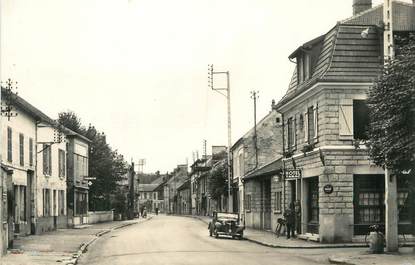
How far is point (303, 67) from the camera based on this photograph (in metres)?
31.1

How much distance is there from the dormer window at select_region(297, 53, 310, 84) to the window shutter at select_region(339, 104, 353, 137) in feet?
12.0

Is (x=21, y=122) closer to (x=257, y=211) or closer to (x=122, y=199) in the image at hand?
(x=257, y=211)

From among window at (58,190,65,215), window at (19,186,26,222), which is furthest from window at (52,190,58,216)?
window at (19,186,26,222)

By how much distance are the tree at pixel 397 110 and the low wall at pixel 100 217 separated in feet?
126

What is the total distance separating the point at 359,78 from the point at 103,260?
12.3 meters

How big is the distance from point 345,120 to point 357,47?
301 centimetres

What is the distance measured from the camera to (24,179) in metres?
33.2

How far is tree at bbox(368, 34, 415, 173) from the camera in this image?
57.8 feet

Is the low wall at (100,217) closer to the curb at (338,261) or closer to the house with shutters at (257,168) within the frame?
the house with shutters at (257,168)

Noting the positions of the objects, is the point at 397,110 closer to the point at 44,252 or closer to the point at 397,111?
the point at 397,111

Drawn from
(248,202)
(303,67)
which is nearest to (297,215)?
(303,67)

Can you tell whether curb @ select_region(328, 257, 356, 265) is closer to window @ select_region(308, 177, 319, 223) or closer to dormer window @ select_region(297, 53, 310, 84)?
window @ select_region(308, 177, 319, 223)

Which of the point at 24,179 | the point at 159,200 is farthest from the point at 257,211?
the point at 159,200

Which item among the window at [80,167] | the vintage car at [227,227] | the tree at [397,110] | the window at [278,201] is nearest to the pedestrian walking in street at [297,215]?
the vintage car at [227,227]
